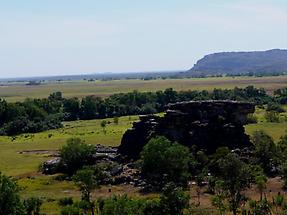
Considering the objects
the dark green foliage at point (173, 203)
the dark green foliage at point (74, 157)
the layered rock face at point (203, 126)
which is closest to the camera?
the dark green foliage at point (173, 203)

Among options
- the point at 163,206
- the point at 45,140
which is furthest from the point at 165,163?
the point at 45,140

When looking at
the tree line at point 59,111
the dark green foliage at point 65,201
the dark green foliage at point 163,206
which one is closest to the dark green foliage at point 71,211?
the dark green foliage at point 163,206

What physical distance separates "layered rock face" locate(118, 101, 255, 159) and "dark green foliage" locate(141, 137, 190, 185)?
13.5 metres

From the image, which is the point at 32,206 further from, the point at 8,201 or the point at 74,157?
the point at 74,157

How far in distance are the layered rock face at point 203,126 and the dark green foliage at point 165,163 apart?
532 inches

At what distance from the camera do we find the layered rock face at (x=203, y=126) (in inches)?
3856

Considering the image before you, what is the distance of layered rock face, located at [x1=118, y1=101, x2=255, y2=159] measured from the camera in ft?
321

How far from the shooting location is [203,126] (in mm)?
Answer: 98562

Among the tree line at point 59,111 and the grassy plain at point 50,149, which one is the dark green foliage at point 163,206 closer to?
the grassy plain at point 50,149

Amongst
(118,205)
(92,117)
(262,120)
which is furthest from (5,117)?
(118,205)

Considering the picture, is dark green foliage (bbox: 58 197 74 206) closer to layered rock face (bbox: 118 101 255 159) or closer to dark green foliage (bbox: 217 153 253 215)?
dark green foliage (bbox: 217 153 253 215)

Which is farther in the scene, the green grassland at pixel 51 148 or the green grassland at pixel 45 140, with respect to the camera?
the green grassland at pixel 45 140

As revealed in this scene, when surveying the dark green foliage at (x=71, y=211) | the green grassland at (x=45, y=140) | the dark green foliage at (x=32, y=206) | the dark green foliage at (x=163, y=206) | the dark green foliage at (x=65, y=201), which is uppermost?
the dark green foliage at (x=163, y=206)

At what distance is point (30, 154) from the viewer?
117 m
